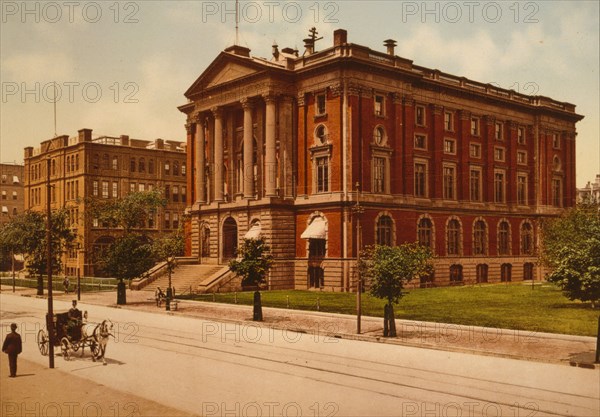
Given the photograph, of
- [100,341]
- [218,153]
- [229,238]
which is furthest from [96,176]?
[100,341]

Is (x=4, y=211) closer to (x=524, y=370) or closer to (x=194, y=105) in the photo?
(x=194, y=105)

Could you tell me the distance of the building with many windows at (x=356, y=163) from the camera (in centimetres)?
5097

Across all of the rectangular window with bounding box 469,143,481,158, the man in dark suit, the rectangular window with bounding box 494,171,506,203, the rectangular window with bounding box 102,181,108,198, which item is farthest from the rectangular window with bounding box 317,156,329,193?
the rectangular window with bounding box 102,181,108,198

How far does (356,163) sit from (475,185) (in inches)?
721

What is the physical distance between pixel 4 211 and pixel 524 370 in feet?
219

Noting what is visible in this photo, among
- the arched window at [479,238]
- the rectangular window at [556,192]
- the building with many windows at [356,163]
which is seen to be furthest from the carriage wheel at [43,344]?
the rectangular window at [556,192]

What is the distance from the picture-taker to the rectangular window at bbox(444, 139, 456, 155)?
59966 millimetres

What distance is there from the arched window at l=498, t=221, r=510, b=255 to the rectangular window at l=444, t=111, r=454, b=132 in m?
12.3

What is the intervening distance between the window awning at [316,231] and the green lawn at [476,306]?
4.59m

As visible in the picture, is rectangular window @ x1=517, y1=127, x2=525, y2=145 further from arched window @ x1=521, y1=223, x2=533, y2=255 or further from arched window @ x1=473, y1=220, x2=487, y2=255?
arched window @ x1=473, y1=220, x2=487, y2=255

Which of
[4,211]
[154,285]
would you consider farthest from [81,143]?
[154,285]

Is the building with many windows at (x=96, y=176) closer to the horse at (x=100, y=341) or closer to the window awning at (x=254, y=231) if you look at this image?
the window awning at (x=254, y=231)

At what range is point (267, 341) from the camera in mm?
26516

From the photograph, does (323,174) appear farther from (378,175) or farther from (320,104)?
(320,104)
